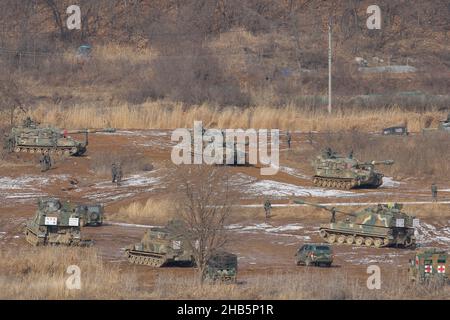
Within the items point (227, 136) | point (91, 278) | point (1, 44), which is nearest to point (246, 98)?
point (227, 136)

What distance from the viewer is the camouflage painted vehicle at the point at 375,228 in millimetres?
37188

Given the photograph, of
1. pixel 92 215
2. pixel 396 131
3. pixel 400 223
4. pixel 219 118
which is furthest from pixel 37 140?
pixel 400 223

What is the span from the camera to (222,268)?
27.1 metres

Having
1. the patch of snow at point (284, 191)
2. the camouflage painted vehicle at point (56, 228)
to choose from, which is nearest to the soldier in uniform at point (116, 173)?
the patch of snow at point (284, 191)

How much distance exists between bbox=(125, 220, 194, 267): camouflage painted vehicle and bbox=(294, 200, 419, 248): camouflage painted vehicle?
7.77 m

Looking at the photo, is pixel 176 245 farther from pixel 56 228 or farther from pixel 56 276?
pixel 56 276

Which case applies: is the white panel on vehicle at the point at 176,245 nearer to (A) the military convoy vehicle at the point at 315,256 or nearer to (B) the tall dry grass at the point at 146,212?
(A) the military convoy vehicle at the point at 315,256

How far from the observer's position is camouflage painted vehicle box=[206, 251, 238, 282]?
26.8 metres

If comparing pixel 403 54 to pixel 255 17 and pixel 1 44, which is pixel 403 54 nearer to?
pixel 255 17

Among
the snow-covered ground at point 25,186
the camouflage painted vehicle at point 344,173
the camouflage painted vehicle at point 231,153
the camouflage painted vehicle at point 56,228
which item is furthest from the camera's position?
the camouflage painted vehicle at point 231,153

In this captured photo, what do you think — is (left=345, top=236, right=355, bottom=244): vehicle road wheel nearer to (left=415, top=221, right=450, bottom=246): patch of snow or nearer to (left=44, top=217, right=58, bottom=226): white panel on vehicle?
(left=415, top=221, right=450, bottom=246): patch of snow

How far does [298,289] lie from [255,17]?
65.3 m

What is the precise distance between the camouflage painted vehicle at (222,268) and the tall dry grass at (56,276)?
2.03 meters

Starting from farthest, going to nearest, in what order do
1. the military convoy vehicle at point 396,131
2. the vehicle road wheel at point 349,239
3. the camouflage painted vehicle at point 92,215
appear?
1. the military convoy vehicle at point 396,131
2. the camouflage painted vehicle at point 92,215
3. the vehicle road wheel at point 349,239
